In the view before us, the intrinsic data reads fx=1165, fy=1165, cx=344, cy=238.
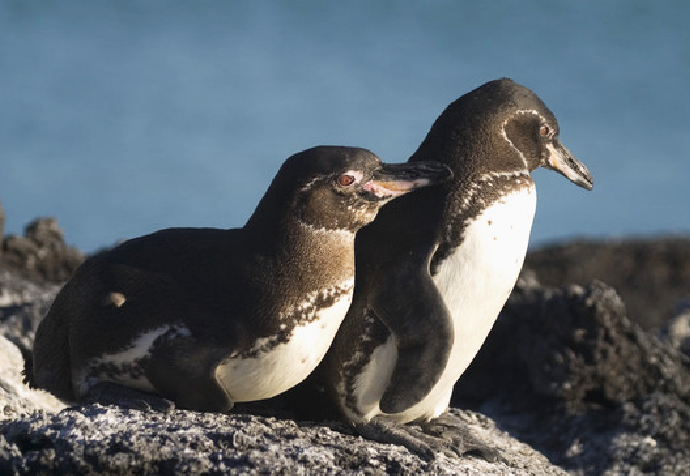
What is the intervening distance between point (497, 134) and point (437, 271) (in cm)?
79

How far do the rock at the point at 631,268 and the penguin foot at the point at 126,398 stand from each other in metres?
12.9

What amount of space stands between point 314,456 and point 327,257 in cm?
87

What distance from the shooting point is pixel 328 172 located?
16.8 ft

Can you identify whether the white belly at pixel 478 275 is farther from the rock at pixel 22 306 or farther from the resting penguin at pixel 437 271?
the rock at pixel 22 306

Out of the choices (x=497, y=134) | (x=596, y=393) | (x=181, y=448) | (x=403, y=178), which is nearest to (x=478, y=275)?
(x=403, y=178)

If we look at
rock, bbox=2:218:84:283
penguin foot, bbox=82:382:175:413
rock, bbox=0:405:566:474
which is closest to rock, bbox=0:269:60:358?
rock, bbox=2:218:84:283

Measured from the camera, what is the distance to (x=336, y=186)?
512 cm

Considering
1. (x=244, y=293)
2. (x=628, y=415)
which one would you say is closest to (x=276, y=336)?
(x=244, y=293)

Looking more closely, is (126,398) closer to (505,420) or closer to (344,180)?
(344,180)

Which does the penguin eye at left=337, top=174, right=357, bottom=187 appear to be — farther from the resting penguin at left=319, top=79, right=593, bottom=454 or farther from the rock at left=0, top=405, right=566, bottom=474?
the rock at left=0, top=405, right=566, bottom=474

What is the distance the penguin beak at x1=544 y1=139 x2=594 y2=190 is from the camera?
5977mm

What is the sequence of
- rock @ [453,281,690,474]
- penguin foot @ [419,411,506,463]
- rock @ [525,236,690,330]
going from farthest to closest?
1. rock @ [525,236,690,330]
2. rock @ [453,281,690,474]
3. penguin foot @ [419,411,506,463]

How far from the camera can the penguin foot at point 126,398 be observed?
5.12 metres

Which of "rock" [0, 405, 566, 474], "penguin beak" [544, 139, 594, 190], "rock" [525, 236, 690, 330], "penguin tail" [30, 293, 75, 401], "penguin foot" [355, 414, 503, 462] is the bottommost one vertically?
"rock" [0, 405, 566, 474]
